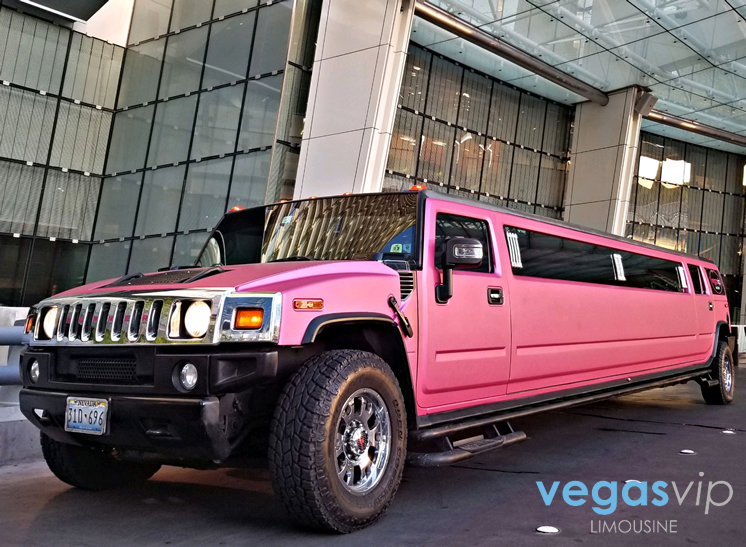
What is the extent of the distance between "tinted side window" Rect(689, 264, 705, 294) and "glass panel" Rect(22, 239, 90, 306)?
17.8 meters

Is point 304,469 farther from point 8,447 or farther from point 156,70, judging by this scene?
point 156,70

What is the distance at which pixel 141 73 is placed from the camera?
73.6 ft

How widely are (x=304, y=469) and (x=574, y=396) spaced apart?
133 inches

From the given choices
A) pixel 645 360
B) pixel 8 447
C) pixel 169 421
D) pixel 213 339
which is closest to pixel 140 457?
pixel 169 421

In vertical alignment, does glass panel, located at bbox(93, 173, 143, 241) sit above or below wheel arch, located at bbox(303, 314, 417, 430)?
above

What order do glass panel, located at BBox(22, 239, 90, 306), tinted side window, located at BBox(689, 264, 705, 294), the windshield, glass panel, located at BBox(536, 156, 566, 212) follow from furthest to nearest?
glass panel, located at BBox(536, 156, 566, 212) → glass panel, located at BBox(22, 239, 90, 306) → tinted side window, located at BBox(689, 264, 705, 294) → the windshield

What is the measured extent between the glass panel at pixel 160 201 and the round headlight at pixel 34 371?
54.8 ft

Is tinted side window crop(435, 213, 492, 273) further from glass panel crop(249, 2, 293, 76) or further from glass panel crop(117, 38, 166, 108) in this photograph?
glass panel crop(117, 38, 166, 108)

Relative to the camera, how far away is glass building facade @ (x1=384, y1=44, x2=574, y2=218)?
20.7 metres

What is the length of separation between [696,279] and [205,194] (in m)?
14.1

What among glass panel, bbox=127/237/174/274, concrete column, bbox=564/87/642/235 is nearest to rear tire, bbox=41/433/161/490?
glass panel, bbox=127/237/174/274

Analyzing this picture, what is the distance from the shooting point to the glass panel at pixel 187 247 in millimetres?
19344

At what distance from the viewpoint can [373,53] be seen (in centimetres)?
1569

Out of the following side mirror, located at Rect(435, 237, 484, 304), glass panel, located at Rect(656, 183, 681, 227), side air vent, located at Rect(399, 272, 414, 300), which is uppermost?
glass panel, located at Rect(656, 183, 681, 227)
